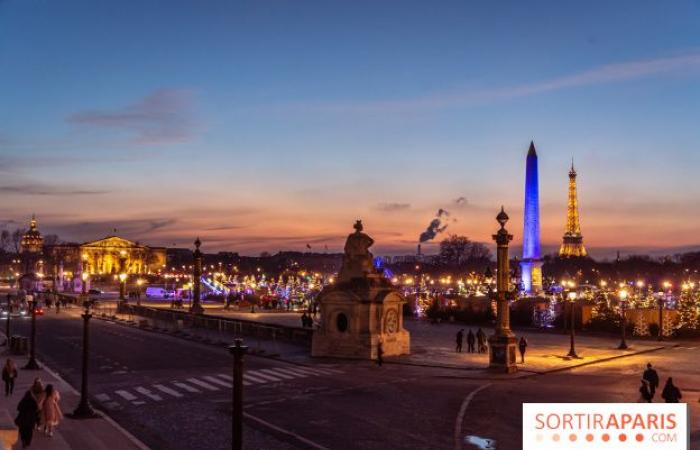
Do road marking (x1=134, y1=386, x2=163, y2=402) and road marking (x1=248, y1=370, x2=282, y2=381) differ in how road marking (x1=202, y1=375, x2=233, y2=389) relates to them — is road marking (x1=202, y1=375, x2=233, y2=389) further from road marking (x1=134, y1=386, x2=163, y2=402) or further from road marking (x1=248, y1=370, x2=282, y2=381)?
road marking (x1=134, y1=386, x2=163, y2=402)

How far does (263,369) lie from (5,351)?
1398 centimetres

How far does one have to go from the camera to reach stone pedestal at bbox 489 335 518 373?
105ft

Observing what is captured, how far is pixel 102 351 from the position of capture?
127 ft

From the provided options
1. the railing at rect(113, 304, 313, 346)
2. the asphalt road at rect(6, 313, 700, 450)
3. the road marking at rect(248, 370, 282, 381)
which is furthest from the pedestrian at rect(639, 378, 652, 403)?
the railing at rect(113, 304, 313, 346)

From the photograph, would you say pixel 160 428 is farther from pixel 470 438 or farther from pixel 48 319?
pixel 48 319

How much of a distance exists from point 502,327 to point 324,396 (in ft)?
37.3

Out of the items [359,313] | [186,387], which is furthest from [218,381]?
[359,313]

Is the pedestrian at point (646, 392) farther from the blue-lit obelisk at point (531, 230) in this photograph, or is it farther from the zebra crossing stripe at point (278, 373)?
the blue-lit obelisk at point (531, 230)

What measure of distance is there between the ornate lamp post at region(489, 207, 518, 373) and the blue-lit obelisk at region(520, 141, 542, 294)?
5498 cm

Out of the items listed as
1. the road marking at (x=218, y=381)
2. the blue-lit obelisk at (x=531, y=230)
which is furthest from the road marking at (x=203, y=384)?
the blue-lit obelisk at (x=531, y=230)

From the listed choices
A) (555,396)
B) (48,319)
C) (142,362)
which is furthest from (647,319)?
(48,319)

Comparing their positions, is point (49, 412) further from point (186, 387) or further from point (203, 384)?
point (203, 384)

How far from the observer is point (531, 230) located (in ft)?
297

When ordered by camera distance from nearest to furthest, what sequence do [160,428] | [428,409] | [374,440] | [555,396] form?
[374,440]
[160,428]
[428,409]
[555,396]
